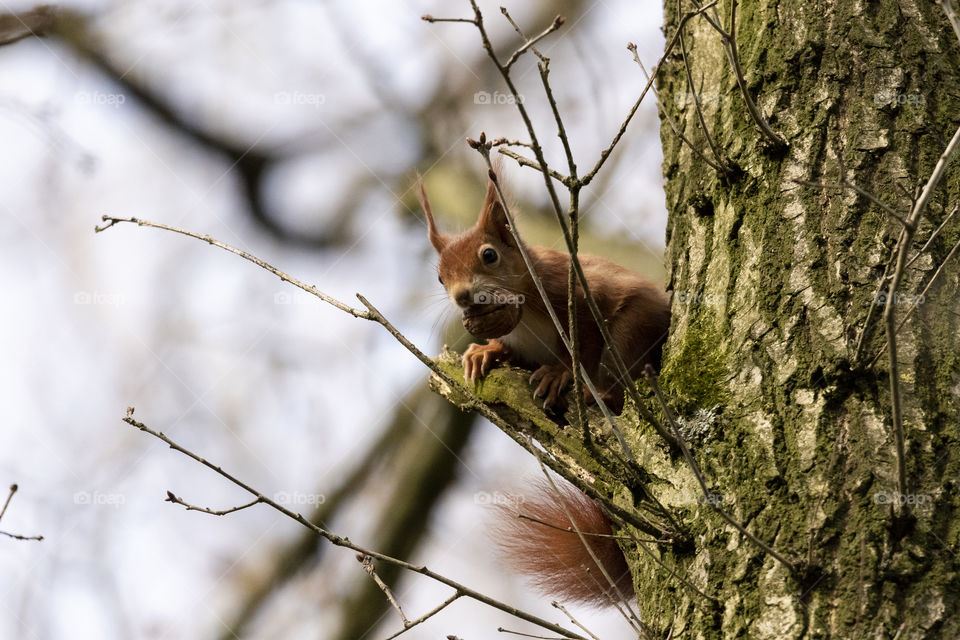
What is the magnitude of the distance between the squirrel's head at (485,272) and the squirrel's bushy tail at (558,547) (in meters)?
0.62

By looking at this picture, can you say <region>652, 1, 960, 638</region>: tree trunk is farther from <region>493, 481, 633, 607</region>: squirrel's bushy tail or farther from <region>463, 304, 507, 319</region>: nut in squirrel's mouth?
<region>463, 304, 507, 319</region>: nut in squirrel's mouth

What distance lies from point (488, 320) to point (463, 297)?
0.44 ft

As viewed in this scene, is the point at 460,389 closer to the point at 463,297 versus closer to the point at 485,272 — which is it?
the point at 463,297

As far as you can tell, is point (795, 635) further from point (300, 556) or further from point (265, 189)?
point (265, 189)

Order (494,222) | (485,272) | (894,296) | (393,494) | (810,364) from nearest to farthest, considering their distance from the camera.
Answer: (894,296), (810,364), (485,272), (494,222), (393,494)

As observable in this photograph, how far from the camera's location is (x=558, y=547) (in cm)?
253

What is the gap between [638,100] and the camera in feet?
5.20

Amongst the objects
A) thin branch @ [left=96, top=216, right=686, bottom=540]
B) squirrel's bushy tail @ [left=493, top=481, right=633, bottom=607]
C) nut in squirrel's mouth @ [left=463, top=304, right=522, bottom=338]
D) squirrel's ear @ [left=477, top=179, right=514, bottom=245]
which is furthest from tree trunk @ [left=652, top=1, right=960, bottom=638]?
squirrel's ear @ [left=477, top=179, right=514, bottom=245]

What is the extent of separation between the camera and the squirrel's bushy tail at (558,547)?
243 centimetres

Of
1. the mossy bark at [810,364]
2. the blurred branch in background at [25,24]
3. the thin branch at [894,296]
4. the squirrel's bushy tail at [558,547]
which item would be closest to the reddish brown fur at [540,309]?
the squirrel's bushy tail at [558,547]

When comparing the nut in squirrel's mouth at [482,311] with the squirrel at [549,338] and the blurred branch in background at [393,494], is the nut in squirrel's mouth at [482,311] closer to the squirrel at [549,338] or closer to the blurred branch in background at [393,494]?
the squirrel at [549,338]

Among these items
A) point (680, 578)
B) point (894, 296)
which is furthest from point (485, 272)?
point (894, 296)

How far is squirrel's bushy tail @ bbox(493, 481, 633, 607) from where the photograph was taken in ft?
7.97

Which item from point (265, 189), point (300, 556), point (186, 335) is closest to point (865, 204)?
point (300, 556)
